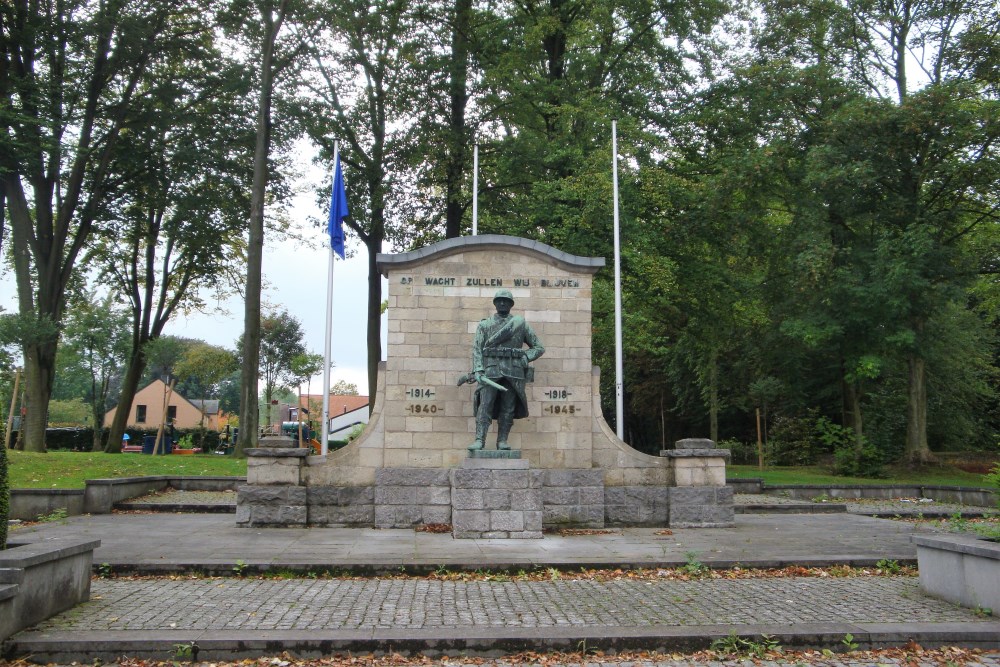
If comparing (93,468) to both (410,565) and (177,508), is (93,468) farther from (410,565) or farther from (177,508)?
(410,565)

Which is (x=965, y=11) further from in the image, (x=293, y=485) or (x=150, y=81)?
(x=150, y=81)

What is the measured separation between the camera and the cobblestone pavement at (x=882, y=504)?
50.2 ft

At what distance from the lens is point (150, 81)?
2673 centimetres

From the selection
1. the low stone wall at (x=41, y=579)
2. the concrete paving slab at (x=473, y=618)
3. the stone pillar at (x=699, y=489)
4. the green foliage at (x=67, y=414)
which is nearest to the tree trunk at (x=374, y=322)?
the stone pillar at (x=699, y=489)

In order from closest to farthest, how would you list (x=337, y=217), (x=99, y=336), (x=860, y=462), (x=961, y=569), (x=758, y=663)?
1. (x=758, y=663)
2. (x=961, y=569)
3. (x=337, y=217)
4. (x=860, y=462)
5. (x=99, y=336)

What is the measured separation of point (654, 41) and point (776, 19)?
149 inches

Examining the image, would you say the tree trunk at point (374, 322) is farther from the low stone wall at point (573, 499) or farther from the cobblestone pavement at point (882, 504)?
the low stone wall at point (573, 499)

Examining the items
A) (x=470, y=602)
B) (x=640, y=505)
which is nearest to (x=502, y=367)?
(x=640, y=505)

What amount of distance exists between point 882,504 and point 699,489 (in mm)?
7246

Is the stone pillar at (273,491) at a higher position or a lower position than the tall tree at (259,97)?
lower

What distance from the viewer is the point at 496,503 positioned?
10.9 metres

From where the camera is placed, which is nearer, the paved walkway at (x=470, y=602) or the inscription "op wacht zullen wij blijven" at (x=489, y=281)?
the paved walkway at (x=470, y=602)

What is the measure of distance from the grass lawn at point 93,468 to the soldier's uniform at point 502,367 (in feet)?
29.0

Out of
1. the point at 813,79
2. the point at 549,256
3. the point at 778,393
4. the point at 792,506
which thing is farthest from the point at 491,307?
the point at 778,393
